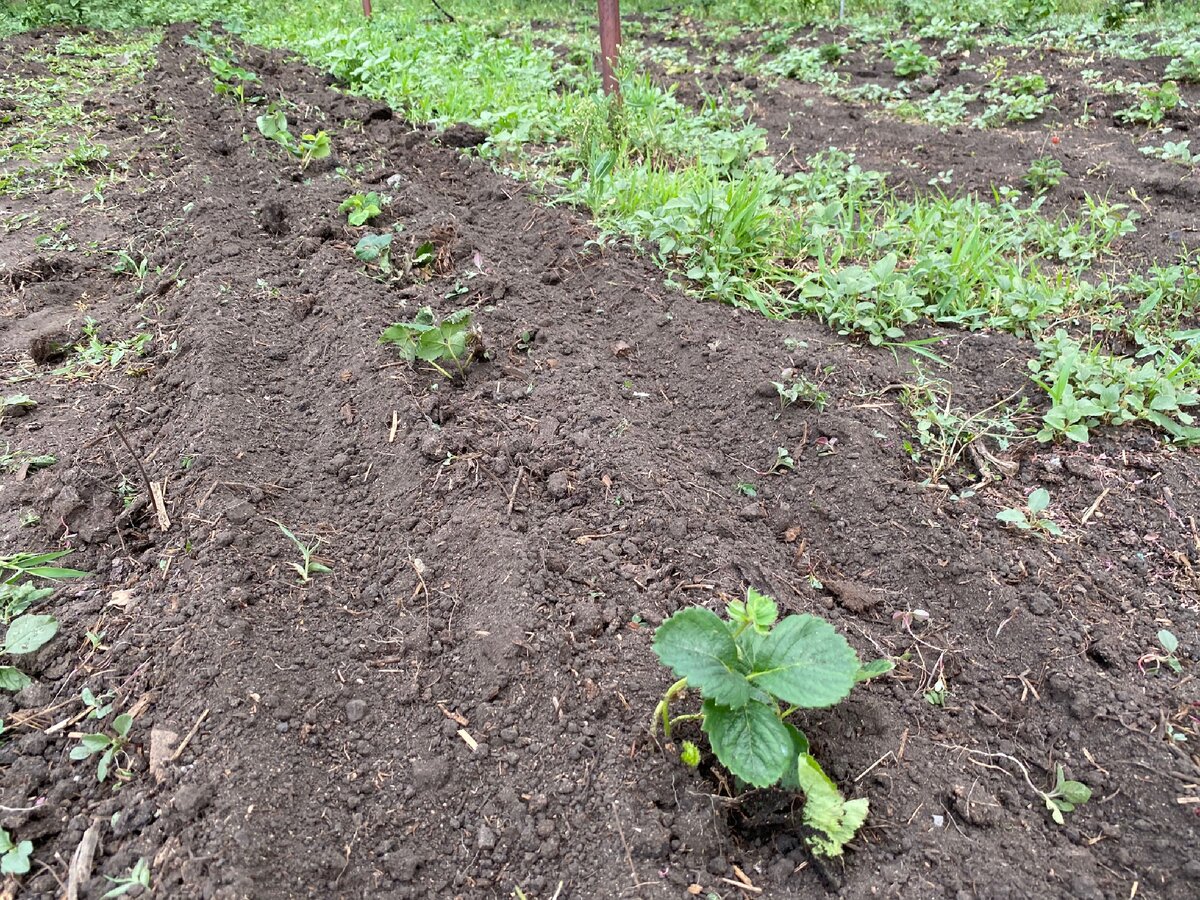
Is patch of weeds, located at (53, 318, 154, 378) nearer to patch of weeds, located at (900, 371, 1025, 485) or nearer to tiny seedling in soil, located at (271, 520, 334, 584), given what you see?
tiny seedling in soil, located at (271, 520, 334, 584)

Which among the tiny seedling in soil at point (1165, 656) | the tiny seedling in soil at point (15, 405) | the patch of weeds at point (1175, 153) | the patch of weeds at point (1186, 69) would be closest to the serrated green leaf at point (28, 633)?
the tiny seedling in soil at point (15, 405)

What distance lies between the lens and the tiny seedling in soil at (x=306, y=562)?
198 centimetres

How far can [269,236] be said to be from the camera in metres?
3.42

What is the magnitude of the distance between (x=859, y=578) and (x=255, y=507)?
168 cm

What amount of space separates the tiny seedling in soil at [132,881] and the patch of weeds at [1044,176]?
15.0ft

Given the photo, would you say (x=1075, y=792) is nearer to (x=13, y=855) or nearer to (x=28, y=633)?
(x=13, y=855)

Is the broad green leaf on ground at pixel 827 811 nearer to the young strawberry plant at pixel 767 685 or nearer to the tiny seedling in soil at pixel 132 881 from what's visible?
the young strawberry plant at pixel 767 685

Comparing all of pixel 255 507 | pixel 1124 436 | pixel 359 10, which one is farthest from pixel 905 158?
pixel 359 10

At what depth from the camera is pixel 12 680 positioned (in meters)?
1.69

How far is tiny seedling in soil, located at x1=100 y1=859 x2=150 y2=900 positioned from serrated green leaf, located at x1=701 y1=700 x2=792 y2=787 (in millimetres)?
1032

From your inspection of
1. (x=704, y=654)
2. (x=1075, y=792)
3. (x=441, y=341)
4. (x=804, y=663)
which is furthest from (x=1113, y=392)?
(x=441, y=341)

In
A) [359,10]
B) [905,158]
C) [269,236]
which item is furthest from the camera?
[359,10]

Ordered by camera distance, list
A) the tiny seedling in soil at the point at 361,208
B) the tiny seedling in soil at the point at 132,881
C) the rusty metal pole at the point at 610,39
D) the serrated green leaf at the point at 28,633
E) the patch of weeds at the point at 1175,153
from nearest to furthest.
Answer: the tiny seedling in soil at the point at 132,881 → the serrated green leaf at the point at 28,633 → the tiny seedling in soil at the point at 361,208 → the patch of weeds at the point at 1175,153 → the rusty metal pole at the point at 610,39

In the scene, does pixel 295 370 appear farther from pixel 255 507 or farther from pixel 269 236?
pixel 269 236
